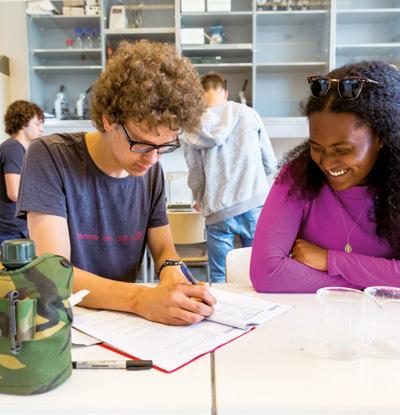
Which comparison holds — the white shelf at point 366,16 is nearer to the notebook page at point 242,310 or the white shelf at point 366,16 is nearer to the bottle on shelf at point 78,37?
the bottle on shelf at point 78,37

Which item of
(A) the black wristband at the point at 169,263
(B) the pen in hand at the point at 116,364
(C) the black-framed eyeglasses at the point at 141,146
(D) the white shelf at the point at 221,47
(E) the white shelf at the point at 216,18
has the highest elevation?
(E) the white shelf at the point at 216,18

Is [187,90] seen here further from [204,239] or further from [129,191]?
[204,239]

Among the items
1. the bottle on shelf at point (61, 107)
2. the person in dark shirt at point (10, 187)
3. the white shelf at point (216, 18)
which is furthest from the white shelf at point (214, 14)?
the person in dark shirt at point (10, 187)

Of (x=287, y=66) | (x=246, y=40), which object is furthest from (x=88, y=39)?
(x=287, y=66)

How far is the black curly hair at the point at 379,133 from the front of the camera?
1104 millimetres

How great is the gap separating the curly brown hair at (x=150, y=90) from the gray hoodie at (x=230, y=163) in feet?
4.32

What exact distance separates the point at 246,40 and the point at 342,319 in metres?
3.15

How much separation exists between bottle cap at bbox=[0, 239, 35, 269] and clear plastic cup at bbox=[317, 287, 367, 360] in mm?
514

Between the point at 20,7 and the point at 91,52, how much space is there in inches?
28.6

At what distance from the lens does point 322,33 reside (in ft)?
11.5

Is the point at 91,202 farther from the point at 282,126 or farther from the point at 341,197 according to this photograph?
the point at 282,126

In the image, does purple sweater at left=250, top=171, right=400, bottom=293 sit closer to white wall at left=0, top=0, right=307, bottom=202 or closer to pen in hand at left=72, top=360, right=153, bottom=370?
pen in hand at left=72, top=360, right=153, bottom=370

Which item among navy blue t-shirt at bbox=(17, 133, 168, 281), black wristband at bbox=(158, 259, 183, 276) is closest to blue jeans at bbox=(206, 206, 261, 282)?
navy blue t-shirt at bbox=(17, 133, 168, 281)

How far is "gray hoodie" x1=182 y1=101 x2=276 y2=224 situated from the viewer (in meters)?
2.42
